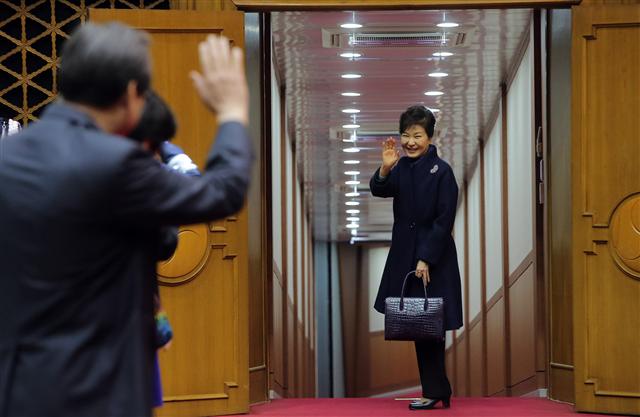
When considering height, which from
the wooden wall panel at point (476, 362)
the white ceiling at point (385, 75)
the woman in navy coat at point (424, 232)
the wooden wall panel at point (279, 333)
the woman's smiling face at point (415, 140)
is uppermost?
the white ceiling at point (385, 75)

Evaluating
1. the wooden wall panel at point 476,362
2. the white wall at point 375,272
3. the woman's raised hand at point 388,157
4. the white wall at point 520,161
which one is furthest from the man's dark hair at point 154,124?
the white wall at point 375,272

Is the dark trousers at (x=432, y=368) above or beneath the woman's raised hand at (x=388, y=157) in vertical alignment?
beneath

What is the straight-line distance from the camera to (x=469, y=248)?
49.7ft

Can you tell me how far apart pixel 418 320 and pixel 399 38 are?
158 inches

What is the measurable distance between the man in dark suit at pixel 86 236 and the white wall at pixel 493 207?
9699 mm

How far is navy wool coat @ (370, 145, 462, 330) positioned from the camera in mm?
5402

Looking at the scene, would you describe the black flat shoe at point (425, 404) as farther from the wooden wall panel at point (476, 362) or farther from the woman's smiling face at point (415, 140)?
the wooden wall panel at point (476, 362)

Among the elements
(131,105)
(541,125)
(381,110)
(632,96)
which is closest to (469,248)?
(381,110)

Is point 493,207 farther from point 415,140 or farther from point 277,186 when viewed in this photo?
point 415,140

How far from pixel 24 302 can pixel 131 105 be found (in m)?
0.33

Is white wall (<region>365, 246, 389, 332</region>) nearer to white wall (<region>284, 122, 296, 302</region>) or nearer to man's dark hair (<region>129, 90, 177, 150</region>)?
white wall (<region>284, 122, 296, 302</region>)

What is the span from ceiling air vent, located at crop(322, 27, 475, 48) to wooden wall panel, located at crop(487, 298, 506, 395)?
9.28ft

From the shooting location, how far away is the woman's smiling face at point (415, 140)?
5513 mm

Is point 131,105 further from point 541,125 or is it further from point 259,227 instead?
point 541,125
